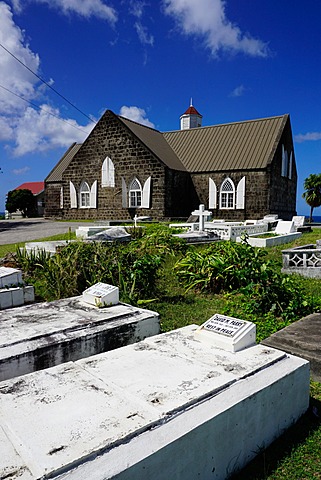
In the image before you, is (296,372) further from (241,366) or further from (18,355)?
(18,355)

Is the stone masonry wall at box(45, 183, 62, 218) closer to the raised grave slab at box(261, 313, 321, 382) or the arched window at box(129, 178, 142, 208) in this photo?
the arched window at box(129, 178, 142, 208)

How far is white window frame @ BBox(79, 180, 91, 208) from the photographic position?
28594mm

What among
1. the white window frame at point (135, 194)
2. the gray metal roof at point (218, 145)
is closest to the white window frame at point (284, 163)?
the gray metal roof at point (218, 145)

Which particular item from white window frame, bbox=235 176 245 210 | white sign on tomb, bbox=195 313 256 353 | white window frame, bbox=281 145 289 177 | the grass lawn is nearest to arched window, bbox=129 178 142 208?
white window frame, bbox=235 176 245 210

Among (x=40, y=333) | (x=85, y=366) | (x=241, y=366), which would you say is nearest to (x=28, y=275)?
(x=40, y=333)

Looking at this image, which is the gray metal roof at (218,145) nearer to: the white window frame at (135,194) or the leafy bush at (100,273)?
the white window frame at (135,194)

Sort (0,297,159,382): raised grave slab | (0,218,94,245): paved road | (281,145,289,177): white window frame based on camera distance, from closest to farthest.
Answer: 1. (0,297,159,382): raised grave slab
2. (0,218,94,245): paved road
3. (281,145,289,177): white window frame

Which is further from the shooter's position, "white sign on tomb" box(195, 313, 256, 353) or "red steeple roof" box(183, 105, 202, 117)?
"red steeple roof" box(183, 105, 202, 117)

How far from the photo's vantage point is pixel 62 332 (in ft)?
11.0

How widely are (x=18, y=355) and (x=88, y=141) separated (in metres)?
26.7

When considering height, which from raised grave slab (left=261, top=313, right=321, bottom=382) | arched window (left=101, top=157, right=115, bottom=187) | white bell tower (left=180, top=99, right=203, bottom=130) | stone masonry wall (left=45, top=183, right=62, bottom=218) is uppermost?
white bell tower (left=180, top=99, right=203, bottom=130)

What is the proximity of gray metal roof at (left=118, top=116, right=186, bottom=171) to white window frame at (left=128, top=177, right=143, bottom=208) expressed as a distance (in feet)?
8.33

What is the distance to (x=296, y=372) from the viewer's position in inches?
105

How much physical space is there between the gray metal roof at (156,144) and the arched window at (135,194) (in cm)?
258
